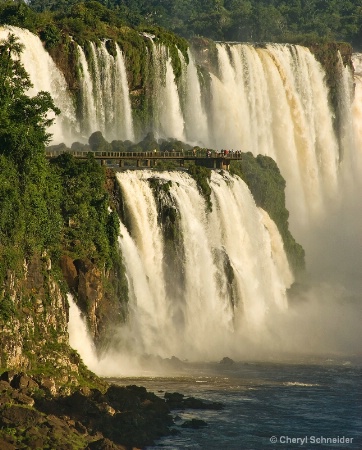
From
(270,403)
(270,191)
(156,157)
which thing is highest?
(270,191)

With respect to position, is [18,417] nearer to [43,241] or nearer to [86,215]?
[43,241]

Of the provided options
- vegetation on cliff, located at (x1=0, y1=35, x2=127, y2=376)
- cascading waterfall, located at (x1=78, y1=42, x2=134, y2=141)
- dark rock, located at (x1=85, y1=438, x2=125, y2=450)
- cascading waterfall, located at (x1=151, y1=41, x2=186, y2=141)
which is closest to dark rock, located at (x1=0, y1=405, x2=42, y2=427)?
dark rock, located at (x1=85, y1=438, x2=125, y2=450)

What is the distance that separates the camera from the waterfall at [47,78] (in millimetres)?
82188

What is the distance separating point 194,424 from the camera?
55031 millimetres

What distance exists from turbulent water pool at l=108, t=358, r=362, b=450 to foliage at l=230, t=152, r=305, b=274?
1974cm

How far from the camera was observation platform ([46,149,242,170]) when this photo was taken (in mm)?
76188

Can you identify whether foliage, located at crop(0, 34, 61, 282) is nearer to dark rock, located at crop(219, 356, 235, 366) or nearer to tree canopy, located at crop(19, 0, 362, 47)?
dark rock, located at crop(219, 356, 235, 366)

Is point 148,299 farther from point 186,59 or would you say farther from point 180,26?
point 180,26

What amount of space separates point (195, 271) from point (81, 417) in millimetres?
21934

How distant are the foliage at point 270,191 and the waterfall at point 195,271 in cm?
596

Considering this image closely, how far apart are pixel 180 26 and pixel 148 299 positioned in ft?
272

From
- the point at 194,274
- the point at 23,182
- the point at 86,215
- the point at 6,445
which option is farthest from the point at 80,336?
the point at 6,445

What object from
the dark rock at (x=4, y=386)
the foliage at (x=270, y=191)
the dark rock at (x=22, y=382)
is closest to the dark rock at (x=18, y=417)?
the dark rock at (x=4, y=386)

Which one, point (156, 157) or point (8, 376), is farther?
point (156, 157)
